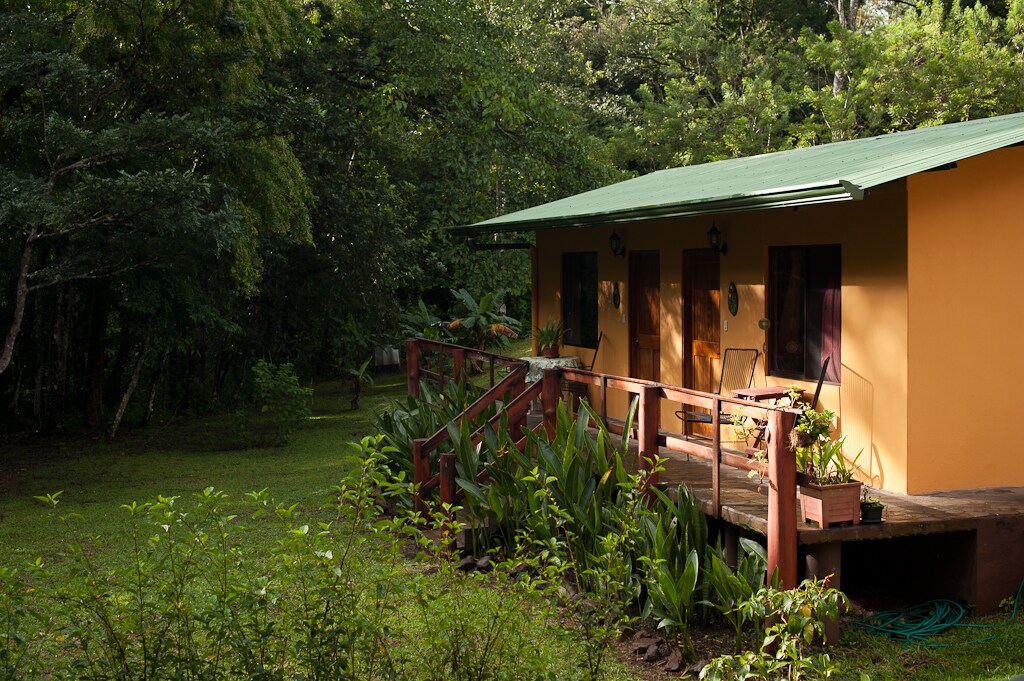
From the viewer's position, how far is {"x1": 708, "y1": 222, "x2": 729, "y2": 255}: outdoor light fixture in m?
10.3

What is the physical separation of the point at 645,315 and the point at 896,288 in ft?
14.5

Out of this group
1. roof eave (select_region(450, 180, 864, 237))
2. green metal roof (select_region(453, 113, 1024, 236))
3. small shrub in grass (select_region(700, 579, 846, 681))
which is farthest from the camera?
green metal roof (select_region(453, 113, 1024, 236))

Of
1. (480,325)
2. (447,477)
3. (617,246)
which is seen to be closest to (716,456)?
(447,477)

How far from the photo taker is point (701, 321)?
1104cm

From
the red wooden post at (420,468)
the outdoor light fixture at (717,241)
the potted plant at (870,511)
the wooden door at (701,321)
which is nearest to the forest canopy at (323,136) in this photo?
the red wooden post at (420,468)

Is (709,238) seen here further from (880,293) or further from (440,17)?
(440,17)

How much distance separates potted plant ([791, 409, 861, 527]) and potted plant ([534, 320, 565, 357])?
7181 millimetres

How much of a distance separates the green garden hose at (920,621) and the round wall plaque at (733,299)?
3.56 meters

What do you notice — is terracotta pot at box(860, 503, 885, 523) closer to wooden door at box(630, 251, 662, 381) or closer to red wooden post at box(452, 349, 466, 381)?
wooden door at box(630, 251, 662, 381)

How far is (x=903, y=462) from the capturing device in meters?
7.88

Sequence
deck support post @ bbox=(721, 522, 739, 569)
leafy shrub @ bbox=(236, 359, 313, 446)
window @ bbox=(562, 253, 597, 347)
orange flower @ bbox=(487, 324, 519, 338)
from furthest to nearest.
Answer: orange flower @ bbox=(487, 324, 519, 338)
leafy shrub @ bbox=(236, 359, 313, 446)
window @ bbox=(562, 253, 597, 347)
deck support post @ bbox=(721, 522, 739, 569)

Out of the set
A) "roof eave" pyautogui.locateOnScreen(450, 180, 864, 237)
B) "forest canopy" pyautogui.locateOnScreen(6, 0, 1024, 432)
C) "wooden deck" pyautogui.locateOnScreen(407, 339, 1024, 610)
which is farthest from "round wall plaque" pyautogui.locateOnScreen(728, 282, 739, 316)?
"forest canopy" pyautogui.locateOnScreen(6, 0, 1024, 432)

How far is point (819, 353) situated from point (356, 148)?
11127 mm

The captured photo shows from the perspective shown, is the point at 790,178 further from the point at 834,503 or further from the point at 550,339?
the point at 550,339
